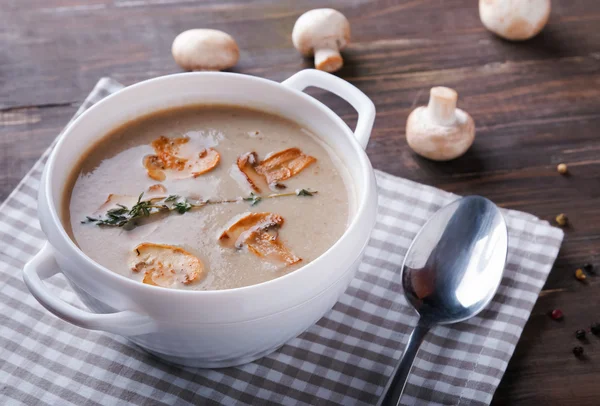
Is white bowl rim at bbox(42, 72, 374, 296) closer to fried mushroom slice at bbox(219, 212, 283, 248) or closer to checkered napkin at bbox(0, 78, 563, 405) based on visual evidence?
fried mushroom slice at bbox(219, 212, 283, 248)

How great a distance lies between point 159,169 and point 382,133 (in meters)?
0.70

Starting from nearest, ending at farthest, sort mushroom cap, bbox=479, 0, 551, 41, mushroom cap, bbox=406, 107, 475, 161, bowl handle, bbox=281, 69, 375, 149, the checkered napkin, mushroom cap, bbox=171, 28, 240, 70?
the checkered napkin
bowl handle, bbox=281, 69, 375, 149
mushroom cap, bbox=406, 107, 475, 161
mushroom cap, bbox=171, 28, 240, 70
mushroom cap, bbox=479, 0, 551, 41

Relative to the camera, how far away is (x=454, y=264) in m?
1.51

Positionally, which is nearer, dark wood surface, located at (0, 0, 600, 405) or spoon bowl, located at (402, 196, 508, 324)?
spoon bowl, located at (402, 196, 508, 324)

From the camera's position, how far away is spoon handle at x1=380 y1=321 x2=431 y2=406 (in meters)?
1.30

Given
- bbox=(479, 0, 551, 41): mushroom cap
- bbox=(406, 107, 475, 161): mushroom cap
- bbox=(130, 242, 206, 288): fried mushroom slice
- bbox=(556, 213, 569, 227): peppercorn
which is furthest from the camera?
bbox=(479, 0, 551, 41): mushroom cap

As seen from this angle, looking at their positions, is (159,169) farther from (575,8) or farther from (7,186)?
(575,8)

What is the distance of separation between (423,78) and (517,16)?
339mm

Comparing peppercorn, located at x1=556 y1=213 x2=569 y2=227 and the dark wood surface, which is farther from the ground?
the dark wood surface

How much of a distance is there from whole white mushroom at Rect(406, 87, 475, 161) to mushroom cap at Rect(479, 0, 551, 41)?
1.49 ft

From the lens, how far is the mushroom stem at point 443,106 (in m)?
1.78

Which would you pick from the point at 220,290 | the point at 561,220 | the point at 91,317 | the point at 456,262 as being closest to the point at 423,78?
the point at 561,220

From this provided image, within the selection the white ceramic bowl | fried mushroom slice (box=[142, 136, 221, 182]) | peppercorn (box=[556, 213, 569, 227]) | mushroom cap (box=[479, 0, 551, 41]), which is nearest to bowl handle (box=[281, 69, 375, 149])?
the white ceramic bowl

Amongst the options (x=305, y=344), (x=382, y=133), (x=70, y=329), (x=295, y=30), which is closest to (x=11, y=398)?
(x=70, y=329)
